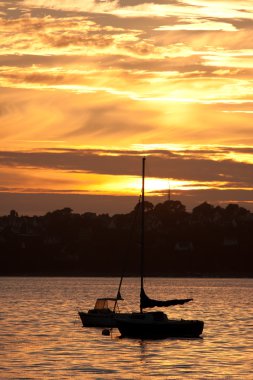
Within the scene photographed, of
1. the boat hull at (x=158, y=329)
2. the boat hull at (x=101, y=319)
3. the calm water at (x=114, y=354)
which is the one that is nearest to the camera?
the calm water at (x=114, y=354)

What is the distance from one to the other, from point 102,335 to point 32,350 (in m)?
17.3

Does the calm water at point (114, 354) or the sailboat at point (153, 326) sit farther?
the sailboat at point (153, 326)

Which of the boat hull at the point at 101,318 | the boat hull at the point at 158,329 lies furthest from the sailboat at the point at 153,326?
the boat hull at the point at 101,318

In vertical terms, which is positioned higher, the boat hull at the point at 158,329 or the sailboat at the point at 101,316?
the sailboat at the point at 101,316

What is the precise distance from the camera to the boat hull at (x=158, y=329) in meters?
92.9

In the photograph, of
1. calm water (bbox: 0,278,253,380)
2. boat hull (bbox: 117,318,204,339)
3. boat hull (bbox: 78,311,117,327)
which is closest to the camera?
calm water (bbox: 0,278,253,380)

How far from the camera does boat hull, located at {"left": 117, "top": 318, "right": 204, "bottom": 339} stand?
9288 cm

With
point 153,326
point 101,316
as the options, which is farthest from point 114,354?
point 101,316

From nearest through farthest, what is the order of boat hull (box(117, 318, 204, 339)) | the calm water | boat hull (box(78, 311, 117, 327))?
the calm water
boat hull (box(117, 318, 204, 339))
boat hull (box(78, 311, 117, 327))

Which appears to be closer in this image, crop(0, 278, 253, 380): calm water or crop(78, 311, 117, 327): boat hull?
crop(0, 278, 253, 380): calm water

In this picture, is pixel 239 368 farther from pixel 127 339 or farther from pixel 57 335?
pixel 57 335

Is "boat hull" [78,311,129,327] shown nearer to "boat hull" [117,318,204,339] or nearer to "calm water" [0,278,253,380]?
"calm water" [0,278,253,380]

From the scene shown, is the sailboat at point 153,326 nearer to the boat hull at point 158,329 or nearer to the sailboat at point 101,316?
the boat hull at point 158,329

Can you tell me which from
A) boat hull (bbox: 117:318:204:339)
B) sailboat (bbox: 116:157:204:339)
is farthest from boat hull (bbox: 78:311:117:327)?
sailboat (bbox: 116:157:204:339)
